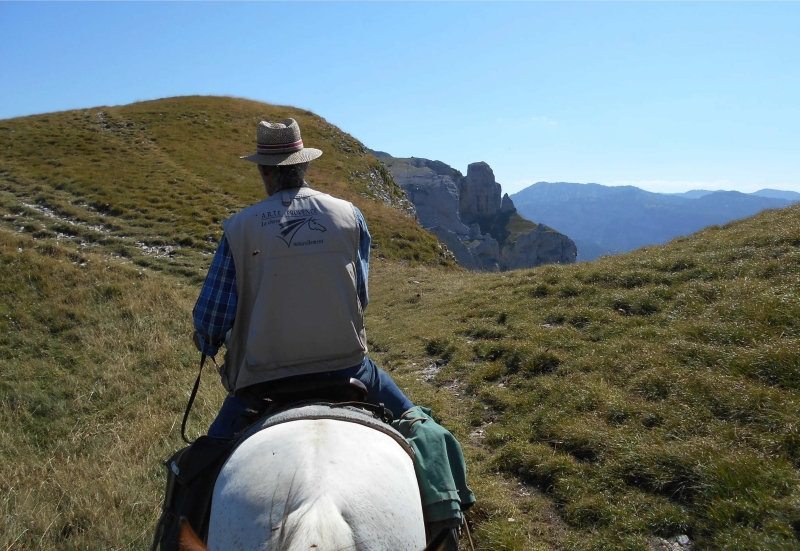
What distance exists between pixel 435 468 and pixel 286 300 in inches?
52.2

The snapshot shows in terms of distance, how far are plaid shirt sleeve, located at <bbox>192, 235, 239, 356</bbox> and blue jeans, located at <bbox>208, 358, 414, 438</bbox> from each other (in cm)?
50

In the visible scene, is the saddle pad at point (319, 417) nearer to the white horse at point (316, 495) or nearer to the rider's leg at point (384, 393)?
the white horse at point (316, 495)

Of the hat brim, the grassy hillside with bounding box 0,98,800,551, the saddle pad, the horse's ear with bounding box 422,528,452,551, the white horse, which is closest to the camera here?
the white horse

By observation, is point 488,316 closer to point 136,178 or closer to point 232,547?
point 232,547

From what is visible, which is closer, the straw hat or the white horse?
the white horse

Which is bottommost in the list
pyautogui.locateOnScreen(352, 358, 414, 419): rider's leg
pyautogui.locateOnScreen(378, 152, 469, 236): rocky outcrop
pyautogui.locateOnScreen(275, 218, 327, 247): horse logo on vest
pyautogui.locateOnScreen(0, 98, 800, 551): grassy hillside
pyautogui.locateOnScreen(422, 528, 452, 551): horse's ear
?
pyautogui.locateOnScreen(0, 98, 800, 551): grassy hillside

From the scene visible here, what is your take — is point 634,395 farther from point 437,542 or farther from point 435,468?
point 437,542

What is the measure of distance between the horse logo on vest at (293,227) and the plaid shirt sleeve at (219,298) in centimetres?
40

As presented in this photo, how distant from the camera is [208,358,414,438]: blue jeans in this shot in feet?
11.6

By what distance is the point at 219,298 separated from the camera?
11.7 ft

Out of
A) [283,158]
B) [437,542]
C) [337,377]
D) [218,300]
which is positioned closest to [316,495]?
[437,542]

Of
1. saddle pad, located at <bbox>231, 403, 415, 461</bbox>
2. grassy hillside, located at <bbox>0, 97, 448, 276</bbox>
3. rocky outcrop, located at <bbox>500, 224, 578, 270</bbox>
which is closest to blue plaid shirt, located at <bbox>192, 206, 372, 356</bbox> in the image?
saddle pad, located at <bbox>231, 403, 415, 461</bbox>

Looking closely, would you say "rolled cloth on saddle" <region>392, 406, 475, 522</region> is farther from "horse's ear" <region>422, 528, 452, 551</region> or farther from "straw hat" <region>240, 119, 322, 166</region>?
"straw hat" <region>240, 119, 322, 166</region>

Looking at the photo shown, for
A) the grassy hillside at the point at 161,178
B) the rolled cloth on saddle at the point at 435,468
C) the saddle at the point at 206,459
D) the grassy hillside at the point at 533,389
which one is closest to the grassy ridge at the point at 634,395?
the grassy hillside at the point at 533,389
